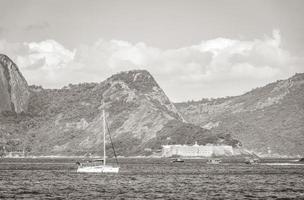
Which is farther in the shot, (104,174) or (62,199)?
(104,174)

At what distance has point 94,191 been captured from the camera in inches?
4466

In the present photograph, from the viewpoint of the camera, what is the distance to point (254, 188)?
122000 mm

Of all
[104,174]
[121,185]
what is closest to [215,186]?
[121,185]

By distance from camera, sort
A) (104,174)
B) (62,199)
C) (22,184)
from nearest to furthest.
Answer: (62,199)
(22,184)
(104,174)

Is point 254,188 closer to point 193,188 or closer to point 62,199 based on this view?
point 193,188

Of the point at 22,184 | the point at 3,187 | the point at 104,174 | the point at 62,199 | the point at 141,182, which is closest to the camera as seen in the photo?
the point at 62,199

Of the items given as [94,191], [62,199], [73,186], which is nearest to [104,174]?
[73,186]

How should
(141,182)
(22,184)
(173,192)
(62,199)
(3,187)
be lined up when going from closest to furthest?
(62,199), (173,192), (3,187), (22,184), (141,182)

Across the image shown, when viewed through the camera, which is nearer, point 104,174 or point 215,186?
point 215,186

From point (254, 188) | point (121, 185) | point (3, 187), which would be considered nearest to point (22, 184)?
point (3, 187)

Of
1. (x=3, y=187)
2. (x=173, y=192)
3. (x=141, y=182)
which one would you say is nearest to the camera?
(x=173, y=192)

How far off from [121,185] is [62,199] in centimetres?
2983

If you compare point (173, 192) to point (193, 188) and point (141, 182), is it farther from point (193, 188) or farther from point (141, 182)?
point (141, 182)

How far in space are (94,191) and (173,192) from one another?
12.0 m
